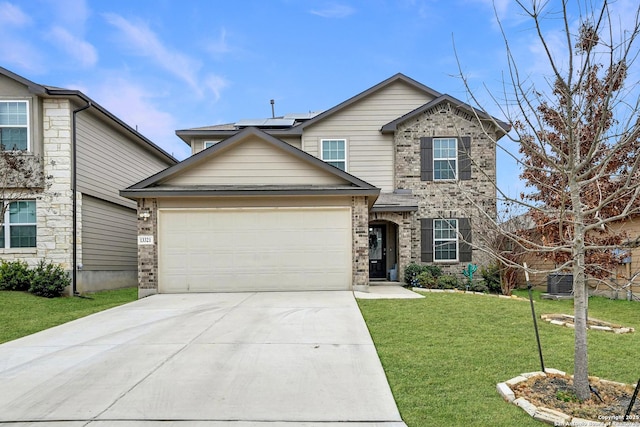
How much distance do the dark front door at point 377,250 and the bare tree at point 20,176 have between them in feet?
36.6

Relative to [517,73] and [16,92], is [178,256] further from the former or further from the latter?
[517,73]

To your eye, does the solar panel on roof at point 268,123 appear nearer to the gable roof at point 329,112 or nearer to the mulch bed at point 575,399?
the gable roof at point 329,112

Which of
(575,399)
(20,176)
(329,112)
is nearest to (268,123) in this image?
(329,112)

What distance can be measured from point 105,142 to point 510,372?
14.8 m

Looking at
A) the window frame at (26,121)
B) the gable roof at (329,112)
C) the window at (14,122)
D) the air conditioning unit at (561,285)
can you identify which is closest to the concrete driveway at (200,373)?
the window frame at (26,121)

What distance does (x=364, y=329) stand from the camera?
23.8 feet

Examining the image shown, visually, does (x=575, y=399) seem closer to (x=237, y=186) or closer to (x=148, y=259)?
(x=237, y=186)

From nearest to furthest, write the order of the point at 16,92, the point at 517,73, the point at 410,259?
the point at 517,73
the point at 16,92
the point at 410,259

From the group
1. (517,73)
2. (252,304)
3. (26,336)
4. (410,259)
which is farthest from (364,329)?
(410,259)

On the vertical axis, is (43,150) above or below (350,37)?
below

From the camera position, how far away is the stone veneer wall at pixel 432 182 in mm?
15156

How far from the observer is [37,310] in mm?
9984

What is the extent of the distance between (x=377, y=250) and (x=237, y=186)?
6.53m

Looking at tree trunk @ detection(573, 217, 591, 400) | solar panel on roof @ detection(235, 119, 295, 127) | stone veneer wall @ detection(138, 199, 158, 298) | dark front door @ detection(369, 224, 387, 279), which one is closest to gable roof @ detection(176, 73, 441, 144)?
solar panel on roof @ detection(235, 119, 295, 127)
